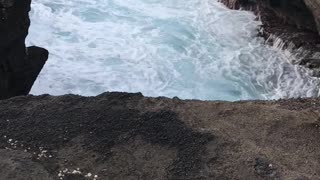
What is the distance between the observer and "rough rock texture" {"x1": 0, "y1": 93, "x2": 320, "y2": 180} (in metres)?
3.76

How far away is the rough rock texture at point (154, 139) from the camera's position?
3.76 metres

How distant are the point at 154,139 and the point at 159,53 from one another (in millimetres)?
7521

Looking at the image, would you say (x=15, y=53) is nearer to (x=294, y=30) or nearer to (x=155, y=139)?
(x=155, y=139)

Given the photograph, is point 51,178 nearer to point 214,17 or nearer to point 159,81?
point 159,81

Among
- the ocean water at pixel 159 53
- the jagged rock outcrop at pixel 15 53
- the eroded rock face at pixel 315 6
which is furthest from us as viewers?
the ocean water at pixel 159 53

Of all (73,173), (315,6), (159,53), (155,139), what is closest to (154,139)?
(155,139)

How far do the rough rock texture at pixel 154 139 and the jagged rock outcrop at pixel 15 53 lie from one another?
3389 millimetres

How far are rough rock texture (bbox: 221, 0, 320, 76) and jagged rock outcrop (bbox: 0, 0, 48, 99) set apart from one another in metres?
5.46

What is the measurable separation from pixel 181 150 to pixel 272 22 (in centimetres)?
989

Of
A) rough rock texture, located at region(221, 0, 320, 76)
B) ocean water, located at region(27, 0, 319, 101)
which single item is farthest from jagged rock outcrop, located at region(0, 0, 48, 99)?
rough rock texture, located at region(221, 0, 320, 76)

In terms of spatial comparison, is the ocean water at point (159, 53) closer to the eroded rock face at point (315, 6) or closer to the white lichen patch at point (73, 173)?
the eroded rock face at point (315, 6)

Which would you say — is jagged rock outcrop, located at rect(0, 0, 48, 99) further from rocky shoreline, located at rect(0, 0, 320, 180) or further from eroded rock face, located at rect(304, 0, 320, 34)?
eroded rock face, located at rect(304, 0, 320, 34)

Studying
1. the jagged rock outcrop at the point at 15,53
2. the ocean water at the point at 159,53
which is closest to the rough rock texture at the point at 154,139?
the jagged rock outcrop at the point at 15,53

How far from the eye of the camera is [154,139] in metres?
4.16
